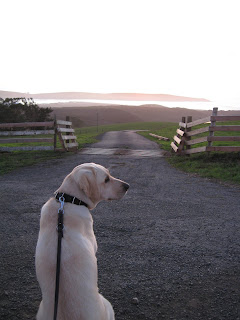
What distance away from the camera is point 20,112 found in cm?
3388

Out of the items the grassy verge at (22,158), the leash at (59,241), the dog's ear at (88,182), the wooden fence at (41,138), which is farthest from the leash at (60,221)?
the wooden fence at (41,138)

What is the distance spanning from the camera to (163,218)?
5.33 meters

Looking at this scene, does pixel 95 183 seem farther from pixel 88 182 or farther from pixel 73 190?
pixel 73 190

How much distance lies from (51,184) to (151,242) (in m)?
4.52

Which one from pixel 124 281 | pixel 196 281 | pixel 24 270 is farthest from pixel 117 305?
pixel 24 270

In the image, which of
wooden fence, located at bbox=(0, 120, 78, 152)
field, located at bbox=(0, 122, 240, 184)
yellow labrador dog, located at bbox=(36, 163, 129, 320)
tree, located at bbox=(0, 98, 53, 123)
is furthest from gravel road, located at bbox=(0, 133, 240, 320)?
tree, located at bbox=(0, 98, 53, 123)

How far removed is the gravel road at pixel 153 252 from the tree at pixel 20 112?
87.4 ft

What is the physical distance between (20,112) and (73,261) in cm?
3443

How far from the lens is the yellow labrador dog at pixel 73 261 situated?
1.96 metres

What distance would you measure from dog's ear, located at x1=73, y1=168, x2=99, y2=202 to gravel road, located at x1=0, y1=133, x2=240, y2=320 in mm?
1143

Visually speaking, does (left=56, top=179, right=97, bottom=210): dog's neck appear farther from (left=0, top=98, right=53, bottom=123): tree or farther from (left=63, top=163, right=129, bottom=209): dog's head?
(left=0, top=98, right=53, bottom=123): tree

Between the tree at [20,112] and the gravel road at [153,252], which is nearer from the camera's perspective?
the gravel road at [153,252]

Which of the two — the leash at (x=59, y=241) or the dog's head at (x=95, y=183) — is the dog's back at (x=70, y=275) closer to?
the leash at (x=59, y=241)

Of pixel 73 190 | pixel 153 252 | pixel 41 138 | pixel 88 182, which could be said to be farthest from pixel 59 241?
pixel 41 138
